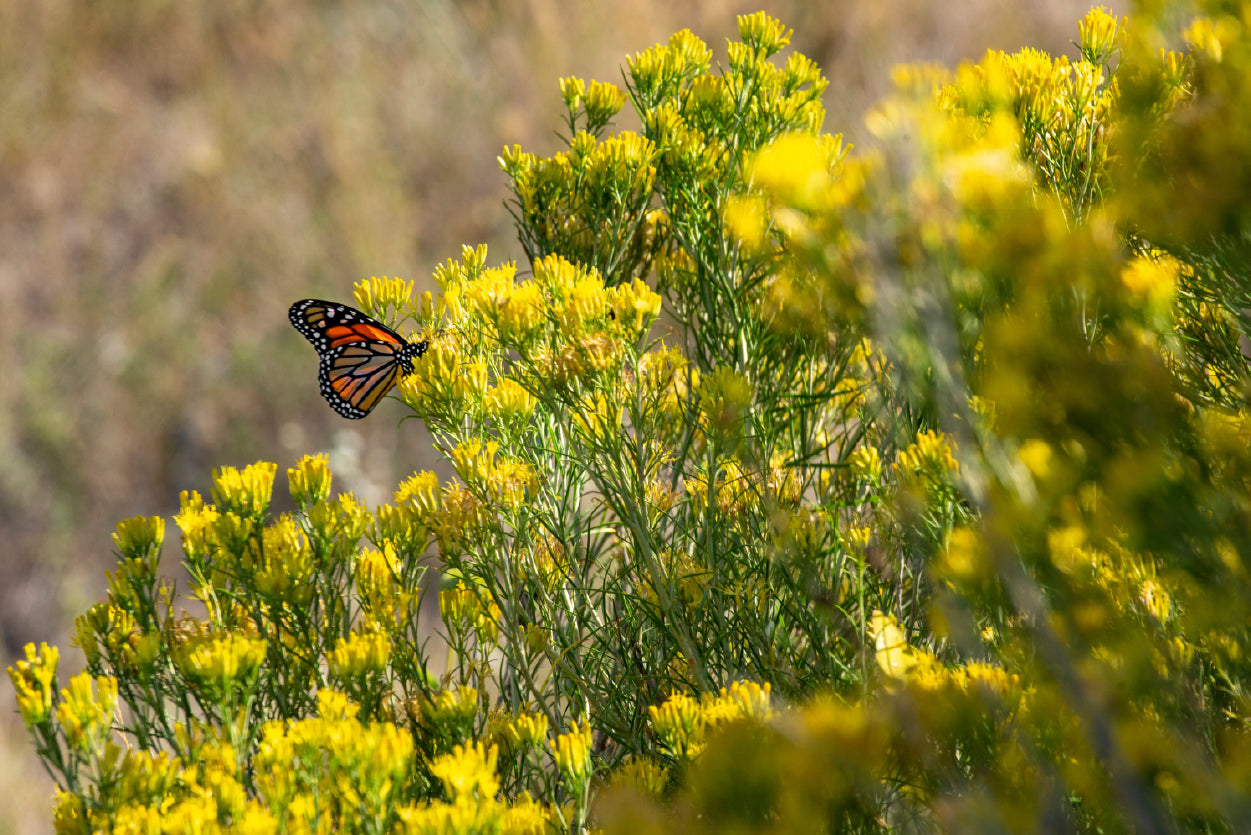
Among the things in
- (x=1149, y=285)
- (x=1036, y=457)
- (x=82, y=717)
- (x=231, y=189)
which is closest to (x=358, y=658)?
(x=82, y=717)

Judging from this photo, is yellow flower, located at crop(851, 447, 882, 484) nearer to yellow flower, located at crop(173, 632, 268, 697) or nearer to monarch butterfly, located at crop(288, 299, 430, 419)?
yellow flower, located at crop(173, 632, 268, 697)

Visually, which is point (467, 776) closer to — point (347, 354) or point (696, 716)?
point (696, 716)

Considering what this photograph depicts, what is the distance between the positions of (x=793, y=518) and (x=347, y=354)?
2325 millimetres

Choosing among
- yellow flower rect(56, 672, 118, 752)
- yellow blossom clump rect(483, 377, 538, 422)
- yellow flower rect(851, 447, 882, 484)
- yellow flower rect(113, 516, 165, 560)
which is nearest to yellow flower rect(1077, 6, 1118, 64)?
yellow flower rect(851, 447, 882, 484)

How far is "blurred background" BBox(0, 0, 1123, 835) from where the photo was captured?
8891mm

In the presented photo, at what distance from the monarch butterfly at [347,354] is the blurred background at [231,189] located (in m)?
4.87

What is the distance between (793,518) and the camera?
185 cm

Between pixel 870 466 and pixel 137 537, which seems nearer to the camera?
pixel 870 466

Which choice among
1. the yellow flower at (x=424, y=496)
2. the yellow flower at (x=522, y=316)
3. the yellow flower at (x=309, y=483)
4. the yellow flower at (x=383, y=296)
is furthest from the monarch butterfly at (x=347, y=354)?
the yellow flower at (x=522, y=316)

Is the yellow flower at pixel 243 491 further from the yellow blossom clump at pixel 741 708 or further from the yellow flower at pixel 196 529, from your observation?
the yellow blossom clump at pixel 741 708

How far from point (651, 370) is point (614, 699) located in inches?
27.8

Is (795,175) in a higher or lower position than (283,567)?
higher

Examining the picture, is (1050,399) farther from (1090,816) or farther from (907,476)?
(1090,816)

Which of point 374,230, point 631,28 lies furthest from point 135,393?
point 631,28
